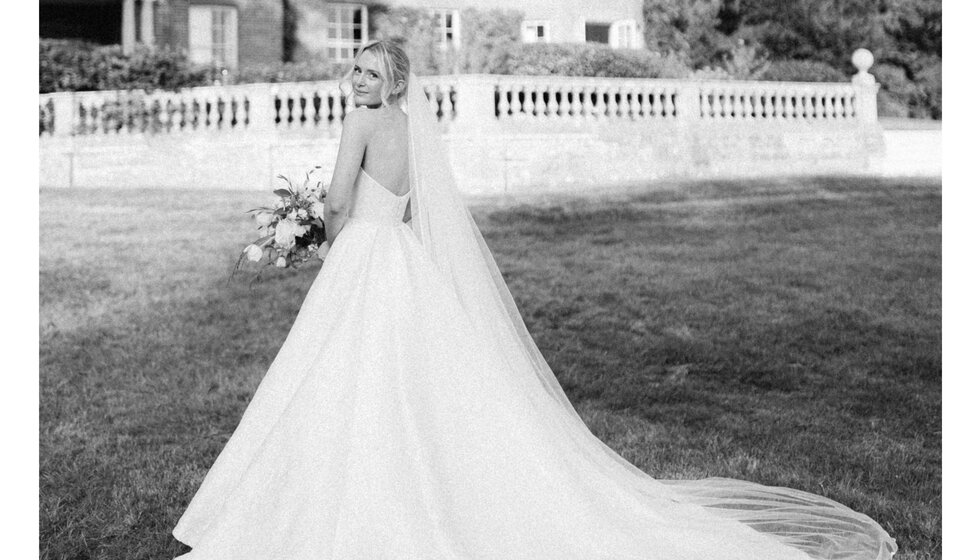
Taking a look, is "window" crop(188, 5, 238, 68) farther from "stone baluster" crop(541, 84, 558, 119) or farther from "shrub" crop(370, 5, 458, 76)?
"stone baluster" crop(541, 84, 558, 119)

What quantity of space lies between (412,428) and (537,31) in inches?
891

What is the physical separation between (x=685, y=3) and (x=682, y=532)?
22.9 m

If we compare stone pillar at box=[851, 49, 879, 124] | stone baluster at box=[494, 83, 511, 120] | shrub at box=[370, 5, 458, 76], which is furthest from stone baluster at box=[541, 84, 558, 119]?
stone pillar at box=[851, 49, 879, 124]

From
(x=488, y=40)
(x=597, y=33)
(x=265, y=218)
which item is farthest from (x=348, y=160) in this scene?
(x=597, y=33)

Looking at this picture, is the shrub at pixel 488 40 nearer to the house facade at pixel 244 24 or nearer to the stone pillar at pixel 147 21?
the house facade at pixel 244 24

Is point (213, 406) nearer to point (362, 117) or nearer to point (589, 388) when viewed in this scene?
point (589, 388)

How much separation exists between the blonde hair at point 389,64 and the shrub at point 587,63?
15584mm

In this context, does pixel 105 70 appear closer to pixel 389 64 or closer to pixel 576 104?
pixel 576 104

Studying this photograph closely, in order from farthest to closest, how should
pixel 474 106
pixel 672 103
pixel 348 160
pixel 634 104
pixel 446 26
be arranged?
pixel 446 26 → pixel 672 103 → pixel 634 104 → pixel 474 106 → pixel 348 160

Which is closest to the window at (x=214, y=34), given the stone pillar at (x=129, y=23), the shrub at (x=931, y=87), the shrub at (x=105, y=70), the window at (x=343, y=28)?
the stone pillar at (x=129, y=23)

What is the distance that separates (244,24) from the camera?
2316cm

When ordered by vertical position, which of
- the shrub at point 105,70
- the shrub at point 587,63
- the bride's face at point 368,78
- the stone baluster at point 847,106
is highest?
the shrub at point 587,63

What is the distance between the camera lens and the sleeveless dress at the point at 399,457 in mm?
4086

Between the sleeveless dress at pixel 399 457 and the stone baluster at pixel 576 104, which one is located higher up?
the stone baluster at pixel 576 104
